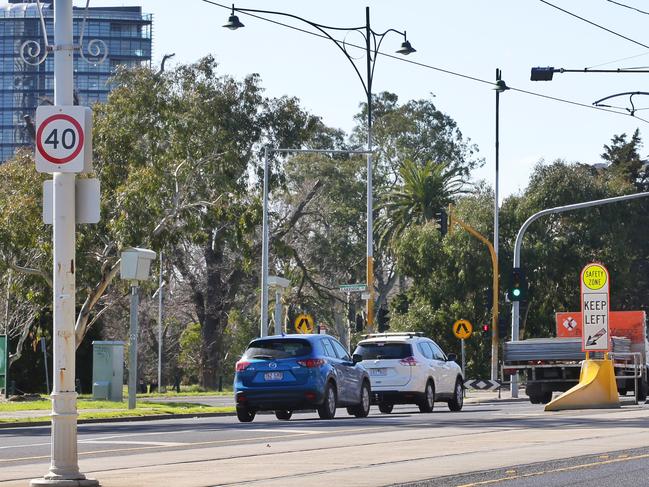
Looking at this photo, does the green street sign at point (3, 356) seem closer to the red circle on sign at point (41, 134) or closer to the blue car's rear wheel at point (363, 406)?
the blue car's rear wheel at point (363, 406)

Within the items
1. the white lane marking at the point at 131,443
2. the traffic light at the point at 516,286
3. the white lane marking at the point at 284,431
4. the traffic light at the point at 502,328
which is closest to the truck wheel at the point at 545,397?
the traffic light at the point at 516,286

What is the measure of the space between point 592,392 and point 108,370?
14.9m

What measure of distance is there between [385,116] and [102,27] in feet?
382

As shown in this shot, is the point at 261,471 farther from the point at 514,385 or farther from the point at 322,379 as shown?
the point at 514,385

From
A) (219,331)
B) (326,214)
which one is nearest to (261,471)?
(219,331)

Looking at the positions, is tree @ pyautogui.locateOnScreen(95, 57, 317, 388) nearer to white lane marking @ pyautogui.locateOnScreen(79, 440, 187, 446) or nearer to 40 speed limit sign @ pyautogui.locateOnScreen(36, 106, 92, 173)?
white lane marking @ pyautogui.locateOnScreen(79, 440, 187, 446)

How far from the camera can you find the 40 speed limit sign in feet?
41.7

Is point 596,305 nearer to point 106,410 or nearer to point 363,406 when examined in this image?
point 363,406

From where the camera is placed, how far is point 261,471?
1460 cm

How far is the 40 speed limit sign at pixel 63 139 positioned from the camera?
1271 cm

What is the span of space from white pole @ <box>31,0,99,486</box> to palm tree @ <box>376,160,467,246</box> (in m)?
60.6

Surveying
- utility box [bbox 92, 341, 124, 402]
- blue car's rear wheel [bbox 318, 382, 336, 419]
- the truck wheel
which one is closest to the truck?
the truck wheel

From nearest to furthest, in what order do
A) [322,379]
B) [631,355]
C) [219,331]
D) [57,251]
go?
[57,251]
[322,379]
[631,355]
[219,331]

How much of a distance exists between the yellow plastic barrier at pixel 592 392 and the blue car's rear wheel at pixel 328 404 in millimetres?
4535
